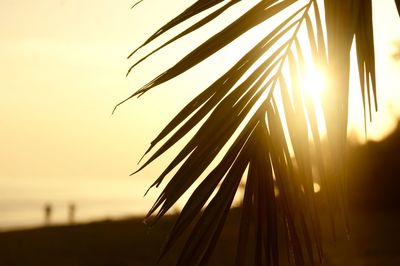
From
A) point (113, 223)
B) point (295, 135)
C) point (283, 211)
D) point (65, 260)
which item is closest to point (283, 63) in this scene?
point (295, 135)

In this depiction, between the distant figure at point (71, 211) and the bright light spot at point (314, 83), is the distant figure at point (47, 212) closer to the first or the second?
the distant figure at point (71, 211)

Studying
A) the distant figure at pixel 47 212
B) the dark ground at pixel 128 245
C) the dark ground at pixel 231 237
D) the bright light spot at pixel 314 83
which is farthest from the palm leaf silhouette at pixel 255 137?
the distant figure at pixel 47 212

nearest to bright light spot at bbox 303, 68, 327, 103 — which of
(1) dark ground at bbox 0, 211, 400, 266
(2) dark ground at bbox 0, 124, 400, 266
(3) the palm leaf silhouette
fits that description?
(3) the palm leaf silhouette

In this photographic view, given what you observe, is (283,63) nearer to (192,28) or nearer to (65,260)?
(192,28)

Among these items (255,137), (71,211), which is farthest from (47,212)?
(255,137)

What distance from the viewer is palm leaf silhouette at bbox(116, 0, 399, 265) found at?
1.95 metres

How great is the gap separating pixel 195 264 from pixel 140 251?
26.8ft

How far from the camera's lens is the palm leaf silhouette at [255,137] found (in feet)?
6.39

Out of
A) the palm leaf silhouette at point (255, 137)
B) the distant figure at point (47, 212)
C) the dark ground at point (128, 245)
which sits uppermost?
the distant figure at point (47, 212)

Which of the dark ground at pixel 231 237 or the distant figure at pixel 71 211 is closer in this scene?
the dark ground at pixel 231 237

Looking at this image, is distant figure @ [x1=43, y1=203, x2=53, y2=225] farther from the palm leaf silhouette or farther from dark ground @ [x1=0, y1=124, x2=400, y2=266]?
the palm leaf silhouette

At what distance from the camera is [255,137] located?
2.13 metres

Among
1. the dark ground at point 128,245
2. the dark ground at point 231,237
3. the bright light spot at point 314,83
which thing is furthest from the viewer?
the dark ground at point 231,237

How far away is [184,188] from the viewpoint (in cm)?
197
